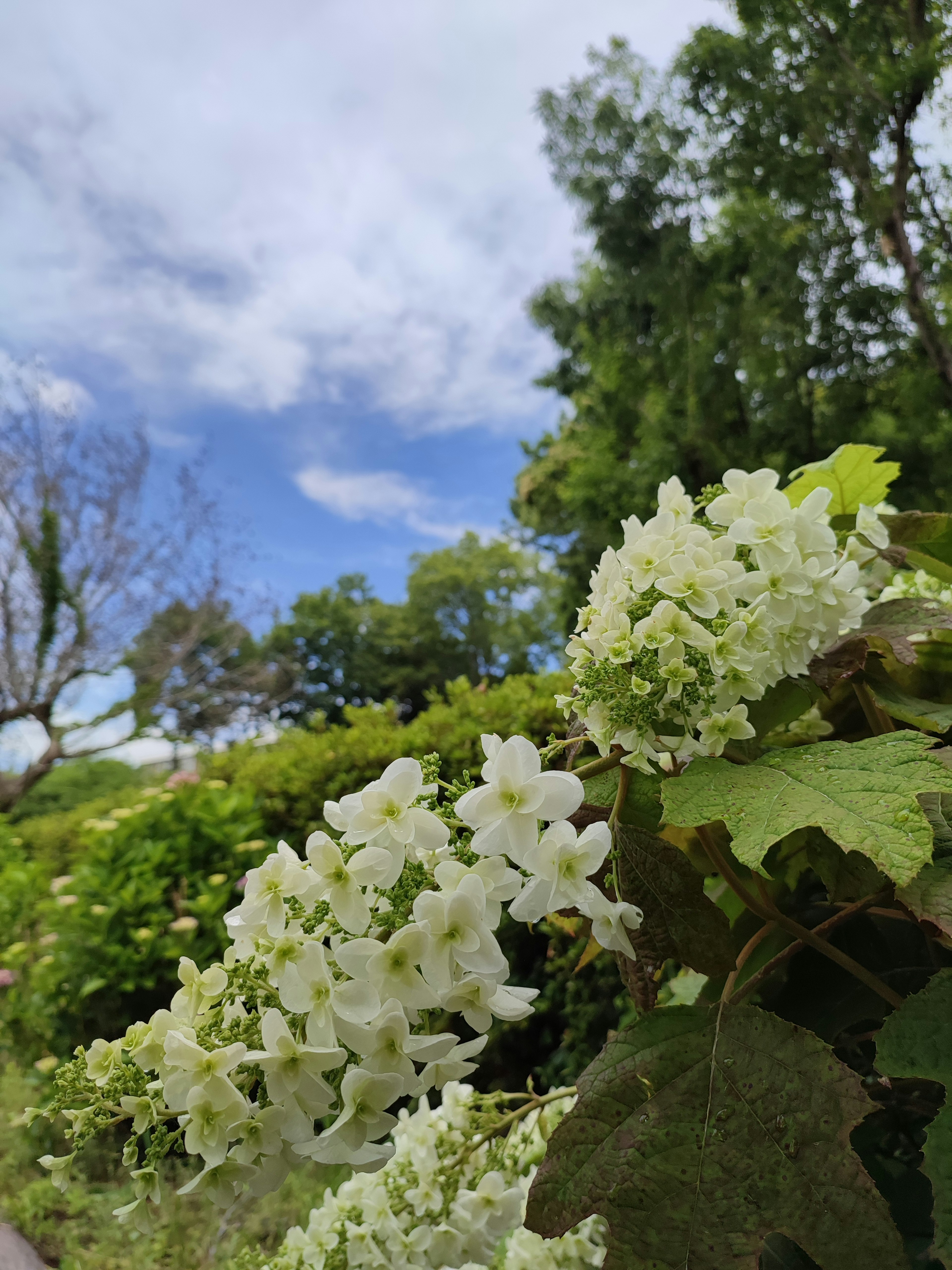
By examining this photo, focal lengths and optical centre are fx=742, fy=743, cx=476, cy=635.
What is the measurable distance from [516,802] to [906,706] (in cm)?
46

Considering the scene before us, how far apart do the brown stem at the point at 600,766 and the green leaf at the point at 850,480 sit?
0.49m

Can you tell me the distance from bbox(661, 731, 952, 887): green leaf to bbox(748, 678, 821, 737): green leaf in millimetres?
144

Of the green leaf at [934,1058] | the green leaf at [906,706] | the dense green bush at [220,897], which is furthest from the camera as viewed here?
the dense green bush at [220,897]

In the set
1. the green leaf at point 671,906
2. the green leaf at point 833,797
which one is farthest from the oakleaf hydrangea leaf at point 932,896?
the green leaf at point 671,906

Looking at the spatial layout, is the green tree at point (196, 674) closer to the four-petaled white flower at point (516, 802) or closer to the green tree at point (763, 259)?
the green tree at point (763, 259)

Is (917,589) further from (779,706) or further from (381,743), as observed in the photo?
(381,743)

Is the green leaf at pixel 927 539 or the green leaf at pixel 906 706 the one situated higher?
the green leaf at pixel 927 539

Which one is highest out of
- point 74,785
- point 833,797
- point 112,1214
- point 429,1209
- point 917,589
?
point 74,785

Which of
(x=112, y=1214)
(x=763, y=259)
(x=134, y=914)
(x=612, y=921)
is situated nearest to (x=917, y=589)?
(x=612, y=921)

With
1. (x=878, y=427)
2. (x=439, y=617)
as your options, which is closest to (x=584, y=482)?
(x=878, y=427)

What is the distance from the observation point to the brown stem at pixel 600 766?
0.66 metres

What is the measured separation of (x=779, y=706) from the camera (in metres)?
0.80

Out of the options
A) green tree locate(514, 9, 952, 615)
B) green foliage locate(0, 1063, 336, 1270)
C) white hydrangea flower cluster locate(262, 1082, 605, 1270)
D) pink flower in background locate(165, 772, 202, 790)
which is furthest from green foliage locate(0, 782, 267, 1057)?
green tree locate(514, 9, 952, 615)

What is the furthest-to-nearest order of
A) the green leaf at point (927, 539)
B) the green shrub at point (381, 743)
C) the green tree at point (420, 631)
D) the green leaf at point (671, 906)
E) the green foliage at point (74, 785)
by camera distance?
1. the green tree at point (420, 631)
2. the green foliage at point (74, 785)
3. the green shrub at point (381, 743)
4. the green leaf at point (927, 539)
5. the green leaf at point (671, 906)
